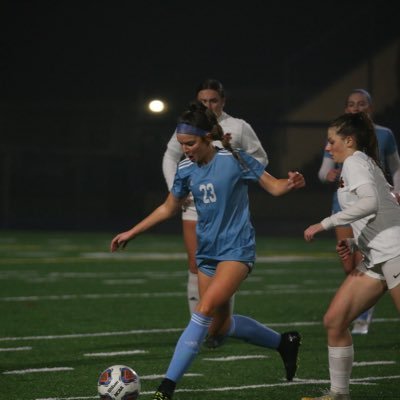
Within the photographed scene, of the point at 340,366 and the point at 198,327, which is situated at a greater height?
the point at 198,327

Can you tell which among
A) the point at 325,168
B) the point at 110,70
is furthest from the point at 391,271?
the point at 110,70

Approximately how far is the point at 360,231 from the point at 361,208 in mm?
318

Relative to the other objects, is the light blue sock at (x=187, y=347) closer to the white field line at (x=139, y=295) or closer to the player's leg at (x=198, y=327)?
the player's leg at (x=198, y=327)

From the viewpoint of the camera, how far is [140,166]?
2928 centimetres

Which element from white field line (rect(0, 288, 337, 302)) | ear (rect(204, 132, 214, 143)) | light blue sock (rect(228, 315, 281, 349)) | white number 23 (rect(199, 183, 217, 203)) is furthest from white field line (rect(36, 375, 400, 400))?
white field line (rect(0, 288, 337, 302))

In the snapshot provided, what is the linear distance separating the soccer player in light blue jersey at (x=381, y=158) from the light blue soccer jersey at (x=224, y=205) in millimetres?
2402

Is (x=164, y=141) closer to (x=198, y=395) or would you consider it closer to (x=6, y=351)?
(x=6, y=351)

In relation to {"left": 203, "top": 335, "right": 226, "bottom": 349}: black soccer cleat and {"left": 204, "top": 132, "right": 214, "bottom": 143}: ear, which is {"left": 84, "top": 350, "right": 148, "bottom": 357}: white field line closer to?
{"left": 203, "top": 335, "right": 226, "bottom": 349}: black soccer cleat

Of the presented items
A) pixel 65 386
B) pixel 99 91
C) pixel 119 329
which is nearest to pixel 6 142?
pixel 99 91

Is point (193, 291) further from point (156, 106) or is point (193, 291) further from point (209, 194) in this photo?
point (156, 106)

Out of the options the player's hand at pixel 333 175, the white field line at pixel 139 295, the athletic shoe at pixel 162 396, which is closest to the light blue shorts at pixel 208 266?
the athletic shoe at pixel 162 396

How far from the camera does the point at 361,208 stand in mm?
6551

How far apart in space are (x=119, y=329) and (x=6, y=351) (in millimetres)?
1716

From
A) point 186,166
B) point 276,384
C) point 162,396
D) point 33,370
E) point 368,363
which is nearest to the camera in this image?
point 162,396
